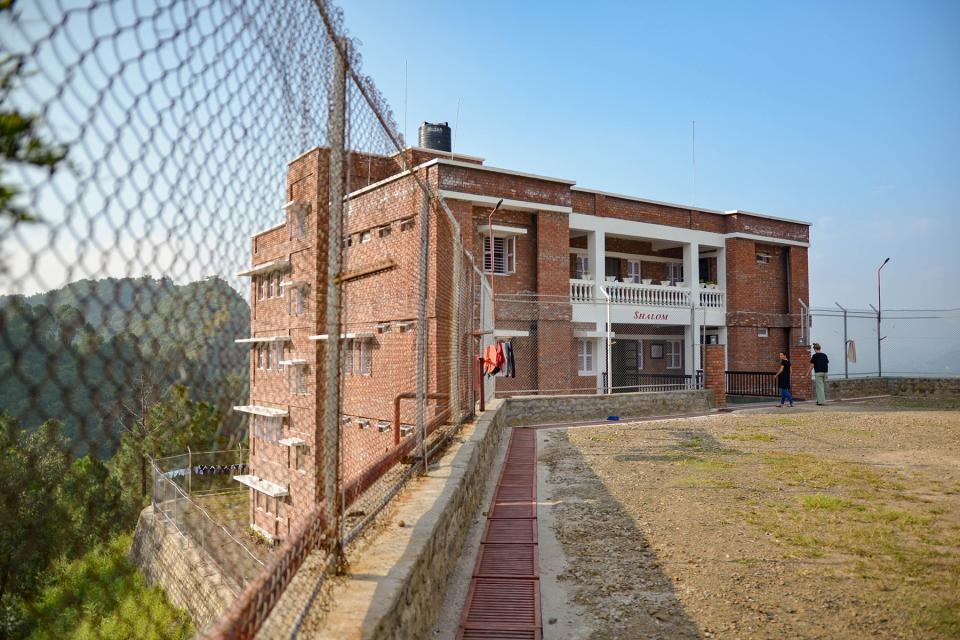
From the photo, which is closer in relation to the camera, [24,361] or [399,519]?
[24,361]

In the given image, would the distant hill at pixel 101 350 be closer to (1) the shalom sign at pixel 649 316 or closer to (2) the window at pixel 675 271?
(1) the shalom sign at pixel 649 316

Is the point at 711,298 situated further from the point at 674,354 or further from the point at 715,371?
the point at 715,371

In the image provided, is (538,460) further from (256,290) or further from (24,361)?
(24,361)

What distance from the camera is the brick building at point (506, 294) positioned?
2.71 meters

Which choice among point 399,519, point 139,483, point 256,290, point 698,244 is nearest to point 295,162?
point 256,290

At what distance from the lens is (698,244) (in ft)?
80.7

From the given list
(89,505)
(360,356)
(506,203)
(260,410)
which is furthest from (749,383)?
(89,505)

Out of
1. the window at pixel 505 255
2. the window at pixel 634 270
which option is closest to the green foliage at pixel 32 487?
the window at pixel 505 255

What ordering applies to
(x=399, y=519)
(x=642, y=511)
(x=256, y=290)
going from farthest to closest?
(x=642, y=511) → (x=399, y=519) → (x=256, y=290)

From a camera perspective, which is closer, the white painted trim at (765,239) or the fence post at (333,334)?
the fence post at (333,334)

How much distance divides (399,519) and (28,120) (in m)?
3.04

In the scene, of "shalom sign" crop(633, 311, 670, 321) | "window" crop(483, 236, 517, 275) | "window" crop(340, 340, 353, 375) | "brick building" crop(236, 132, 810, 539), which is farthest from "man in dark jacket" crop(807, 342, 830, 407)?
"window" crop(340, 340, 353, 375)

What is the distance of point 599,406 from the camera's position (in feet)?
52.9

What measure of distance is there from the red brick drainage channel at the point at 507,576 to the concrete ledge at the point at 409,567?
23 centimetres
